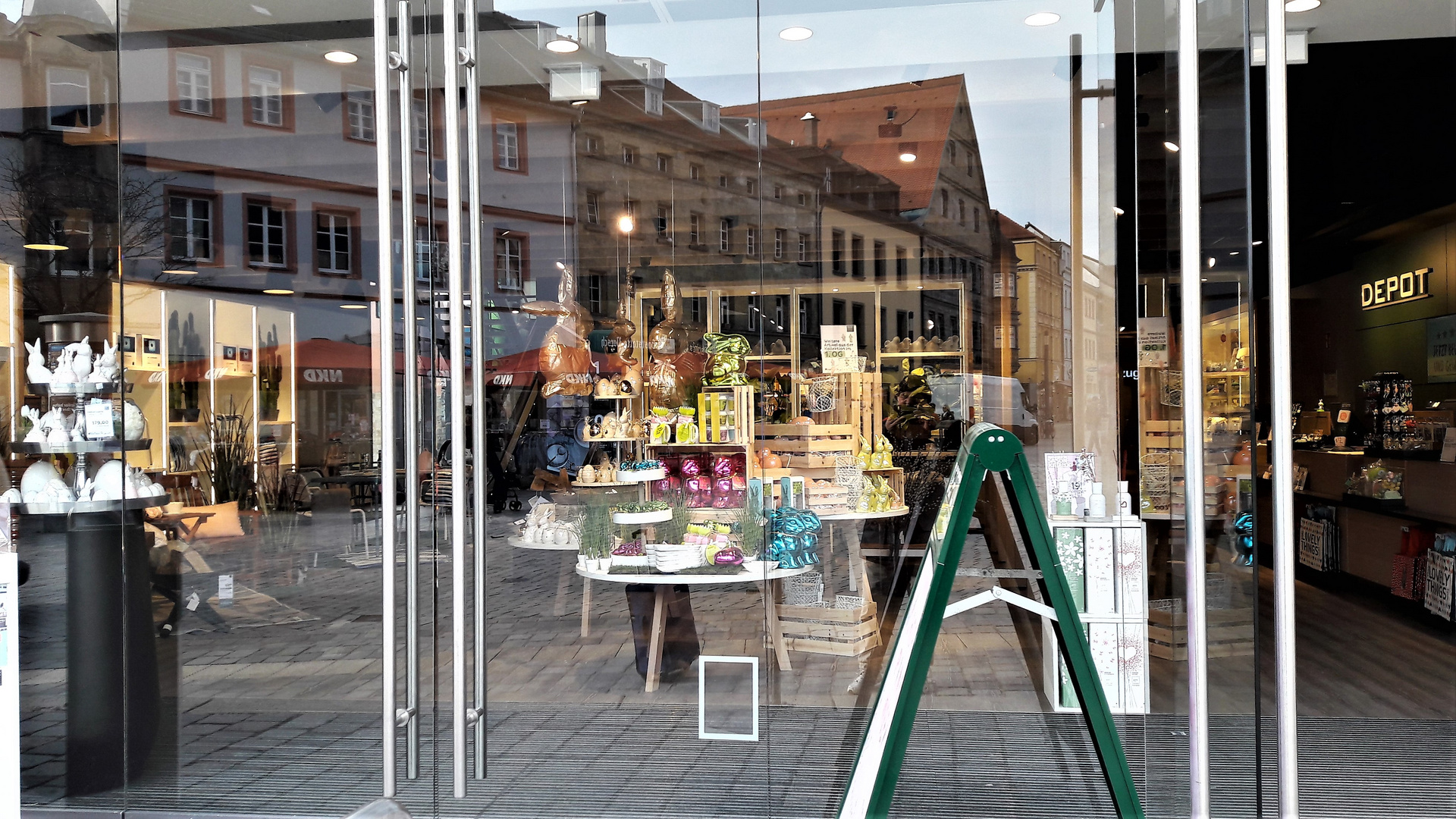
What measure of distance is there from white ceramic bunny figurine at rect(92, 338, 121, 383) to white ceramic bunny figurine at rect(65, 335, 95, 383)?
0.03 m

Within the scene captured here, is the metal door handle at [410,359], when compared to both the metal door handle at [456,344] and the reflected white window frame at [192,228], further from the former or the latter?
the reflected white window frame at [192,228]

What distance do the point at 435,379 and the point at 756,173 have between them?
3233 mm

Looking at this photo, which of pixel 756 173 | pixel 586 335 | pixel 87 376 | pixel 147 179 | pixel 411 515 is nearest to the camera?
pixel 411 515

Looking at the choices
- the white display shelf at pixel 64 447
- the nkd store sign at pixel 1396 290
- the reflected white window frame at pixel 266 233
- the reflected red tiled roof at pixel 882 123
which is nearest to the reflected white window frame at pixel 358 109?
the reflected white window frame at pixel 266 233

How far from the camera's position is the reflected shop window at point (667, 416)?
230 cm

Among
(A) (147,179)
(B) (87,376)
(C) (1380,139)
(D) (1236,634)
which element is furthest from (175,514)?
(C) (1380,139)

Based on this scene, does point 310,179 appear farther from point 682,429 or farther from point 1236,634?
point 1236,634

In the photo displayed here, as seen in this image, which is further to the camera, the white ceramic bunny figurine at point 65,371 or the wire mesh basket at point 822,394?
the wire mesh basket at point 822,394

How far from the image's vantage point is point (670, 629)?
4.29m

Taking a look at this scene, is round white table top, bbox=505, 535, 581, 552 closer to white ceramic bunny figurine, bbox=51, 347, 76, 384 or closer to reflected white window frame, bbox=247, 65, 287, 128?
white ceramic bunny figurine, bbox=51, 347, 76, 384

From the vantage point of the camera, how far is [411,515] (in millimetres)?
1767

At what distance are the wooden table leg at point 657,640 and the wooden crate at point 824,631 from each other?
0.58 metres

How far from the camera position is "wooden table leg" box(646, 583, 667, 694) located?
4.25 m

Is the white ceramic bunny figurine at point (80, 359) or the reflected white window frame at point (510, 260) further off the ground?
the reflected white window frame at point (510, 260)
